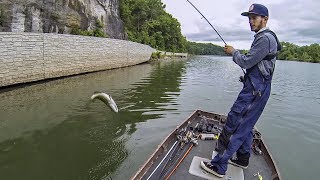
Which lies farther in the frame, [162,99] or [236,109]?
[162,99]

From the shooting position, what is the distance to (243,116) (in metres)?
5.15

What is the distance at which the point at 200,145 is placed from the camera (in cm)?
687

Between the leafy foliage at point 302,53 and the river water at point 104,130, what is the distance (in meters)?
137

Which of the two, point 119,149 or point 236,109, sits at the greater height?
point 236,109

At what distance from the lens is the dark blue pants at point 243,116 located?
4.99 m

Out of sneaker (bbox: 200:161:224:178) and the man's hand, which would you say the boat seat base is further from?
the man's hand

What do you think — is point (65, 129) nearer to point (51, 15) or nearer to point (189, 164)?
point (189, 164)

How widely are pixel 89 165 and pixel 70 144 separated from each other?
1.58m

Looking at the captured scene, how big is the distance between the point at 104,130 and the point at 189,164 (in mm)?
4679

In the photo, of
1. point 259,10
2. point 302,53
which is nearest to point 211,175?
point 259,10

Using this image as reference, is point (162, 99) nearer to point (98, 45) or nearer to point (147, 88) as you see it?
point (147, 88)

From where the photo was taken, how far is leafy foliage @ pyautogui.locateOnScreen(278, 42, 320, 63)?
13616 cm

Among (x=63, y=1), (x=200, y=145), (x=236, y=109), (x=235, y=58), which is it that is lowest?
(x=200, y=145)

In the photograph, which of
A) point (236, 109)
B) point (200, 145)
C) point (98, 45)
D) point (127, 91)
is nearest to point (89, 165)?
point (200, 145)
